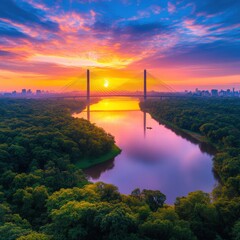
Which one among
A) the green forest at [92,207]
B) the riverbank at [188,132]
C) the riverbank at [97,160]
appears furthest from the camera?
the riverbank at [188,132]

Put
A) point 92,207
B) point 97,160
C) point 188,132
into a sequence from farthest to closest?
1. point 188,132
2. point 97,160
3. point 92,207

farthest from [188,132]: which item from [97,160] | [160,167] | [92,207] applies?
[92,207]

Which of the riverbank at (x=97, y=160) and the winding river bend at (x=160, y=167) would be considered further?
the riverbank at (x=97, y=160)

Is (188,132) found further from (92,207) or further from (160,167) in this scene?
(92,207)

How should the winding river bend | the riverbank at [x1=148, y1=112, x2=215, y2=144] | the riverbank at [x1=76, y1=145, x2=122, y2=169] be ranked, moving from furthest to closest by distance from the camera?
the riverbank at [x1=148, y1=112, x2=215, y2=144] → the riverbank at [x1=76, y1=145, x2=122, y2=169] → the winding river bend

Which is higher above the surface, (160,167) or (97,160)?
(97,160)

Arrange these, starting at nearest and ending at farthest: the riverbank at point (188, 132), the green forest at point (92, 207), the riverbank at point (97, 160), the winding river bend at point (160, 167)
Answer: the green forest at point (92, 207) → the winding river bend at point (160, 167) → the riverbank at point (97, 160) → the riverbank at point (188, 132)

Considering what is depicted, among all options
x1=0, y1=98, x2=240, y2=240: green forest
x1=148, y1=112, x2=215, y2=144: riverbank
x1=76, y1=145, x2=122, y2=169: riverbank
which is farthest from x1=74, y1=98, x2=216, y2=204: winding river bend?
x1=0, y1=98, x2=240, y2=240: green forest

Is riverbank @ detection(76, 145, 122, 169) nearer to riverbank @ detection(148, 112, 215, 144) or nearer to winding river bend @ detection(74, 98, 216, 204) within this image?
winding river bend @ detection(74, 98, 216, 204)

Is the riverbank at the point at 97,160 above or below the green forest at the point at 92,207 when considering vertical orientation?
below

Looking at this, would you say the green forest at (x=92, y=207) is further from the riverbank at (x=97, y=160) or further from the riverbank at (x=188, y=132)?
the riverbank at (x=188, y=132)

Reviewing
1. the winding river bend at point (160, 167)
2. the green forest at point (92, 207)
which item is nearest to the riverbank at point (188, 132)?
the winding river bend at point (160, 167)

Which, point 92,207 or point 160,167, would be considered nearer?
point 92,207

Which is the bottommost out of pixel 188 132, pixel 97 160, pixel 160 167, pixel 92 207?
pixel 160 167
